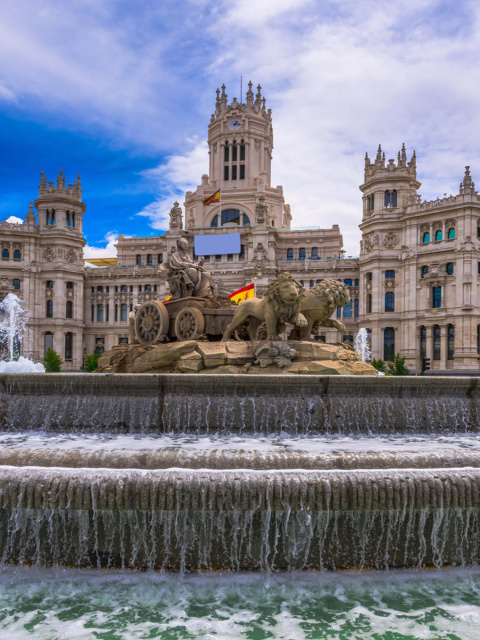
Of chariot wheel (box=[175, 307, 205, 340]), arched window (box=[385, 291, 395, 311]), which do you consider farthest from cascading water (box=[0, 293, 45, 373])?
chariot wheel (box=[175, 307, 205, 340])

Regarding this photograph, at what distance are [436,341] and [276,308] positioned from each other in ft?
174

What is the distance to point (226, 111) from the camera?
88.2m


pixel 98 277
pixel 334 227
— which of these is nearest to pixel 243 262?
pixel 334 227

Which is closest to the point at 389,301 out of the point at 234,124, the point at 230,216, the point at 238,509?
the point at 230,216

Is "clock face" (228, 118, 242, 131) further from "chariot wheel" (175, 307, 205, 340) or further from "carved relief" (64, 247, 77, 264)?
"chariot wheel" (175, 307, 205, 340)

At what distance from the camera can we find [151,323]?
1528 cm

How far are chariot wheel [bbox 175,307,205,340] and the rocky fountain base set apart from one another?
3.22 ft

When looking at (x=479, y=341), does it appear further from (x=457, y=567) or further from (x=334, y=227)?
(x=457, y=567)

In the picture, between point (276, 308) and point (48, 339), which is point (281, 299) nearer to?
point (276, 308)

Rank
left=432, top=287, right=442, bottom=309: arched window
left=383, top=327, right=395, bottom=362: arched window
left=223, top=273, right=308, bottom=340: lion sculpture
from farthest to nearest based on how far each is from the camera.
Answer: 1. left=383, top=327, right=395, bottom=362: arched window
2. left=432, top=287, right=442, bottom=309: arched window
3. left=223, top=273, right=308, bottom=340: lion sculpture

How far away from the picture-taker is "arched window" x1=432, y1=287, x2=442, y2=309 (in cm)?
6138

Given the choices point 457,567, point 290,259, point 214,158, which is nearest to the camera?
point 457,567

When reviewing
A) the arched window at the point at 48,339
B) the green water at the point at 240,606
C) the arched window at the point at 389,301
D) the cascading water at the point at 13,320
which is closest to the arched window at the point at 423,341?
the arched window at the point at 389,301

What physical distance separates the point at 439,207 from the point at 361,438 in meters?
57.0
